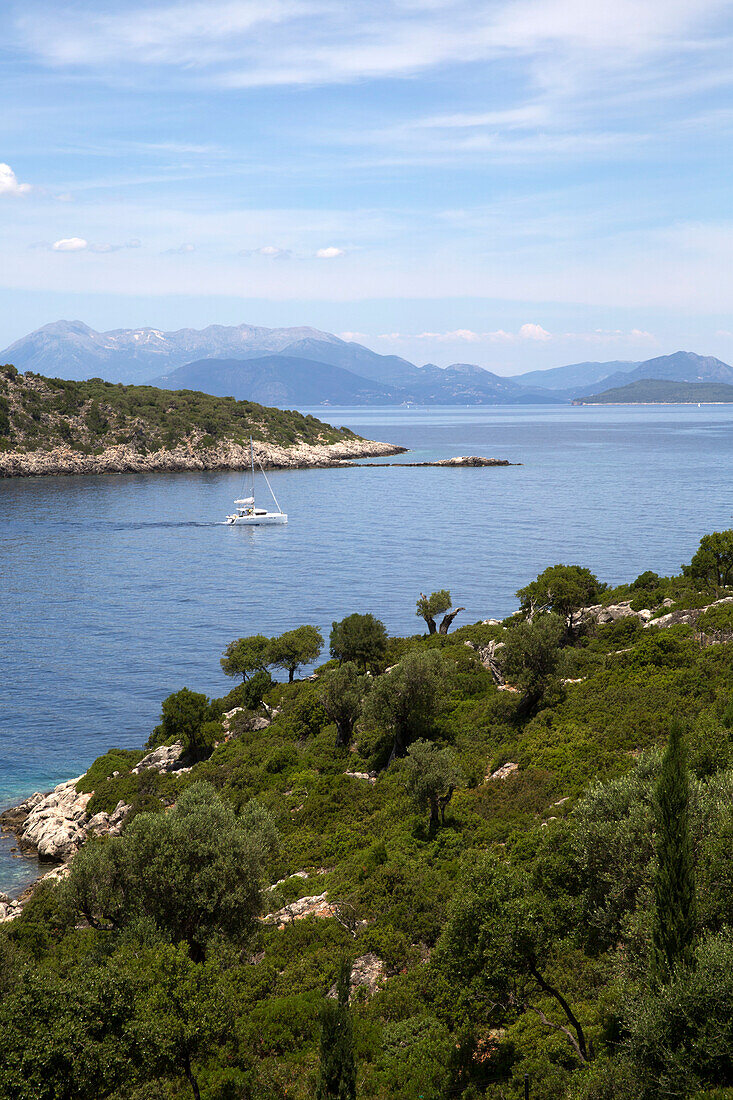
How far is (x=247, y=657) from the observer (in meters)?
55.6

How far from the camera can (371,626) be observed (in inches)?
2119

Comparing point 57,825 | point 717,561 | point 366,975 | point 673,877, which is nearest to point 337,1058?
point 366,975

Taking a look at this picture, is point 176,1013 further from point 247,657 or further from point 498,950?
point 247,657

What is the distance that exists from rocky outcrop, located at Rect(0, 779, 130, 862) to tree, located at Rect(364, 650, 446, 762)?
14.1 m

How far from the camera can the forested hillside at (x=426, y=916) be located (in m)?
15.5

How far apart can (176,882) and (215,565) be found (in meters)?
84.5

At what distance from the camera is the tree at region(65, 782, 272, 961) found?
22.5 meters

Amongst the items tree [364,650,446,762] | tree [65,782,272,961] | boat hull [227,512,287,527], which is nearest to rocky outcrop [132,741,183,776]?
tree [364,650,446,762]

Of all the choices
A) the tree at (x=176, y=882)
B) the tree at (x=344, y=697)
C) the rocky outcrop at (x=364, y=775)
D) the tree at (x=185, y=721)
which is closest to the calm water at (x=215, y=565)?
the tree at (x=185, y=721)

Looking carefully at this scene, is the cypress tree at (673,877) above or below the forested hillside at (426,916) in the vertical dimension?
above

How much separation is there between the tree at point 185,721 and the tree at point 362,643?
1002cm

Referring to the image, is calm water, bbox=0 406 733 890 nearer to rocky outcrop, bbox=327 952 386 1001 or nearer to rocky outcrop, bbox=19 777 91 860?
rocky outcrop, bbox=19 777 91 860

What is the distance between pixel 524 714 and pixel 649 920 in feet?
76.9

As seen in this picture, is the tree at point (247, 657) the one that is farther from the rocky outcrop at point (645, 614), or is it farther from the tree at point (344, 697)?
the rocky outcrop at point (645, 614)
